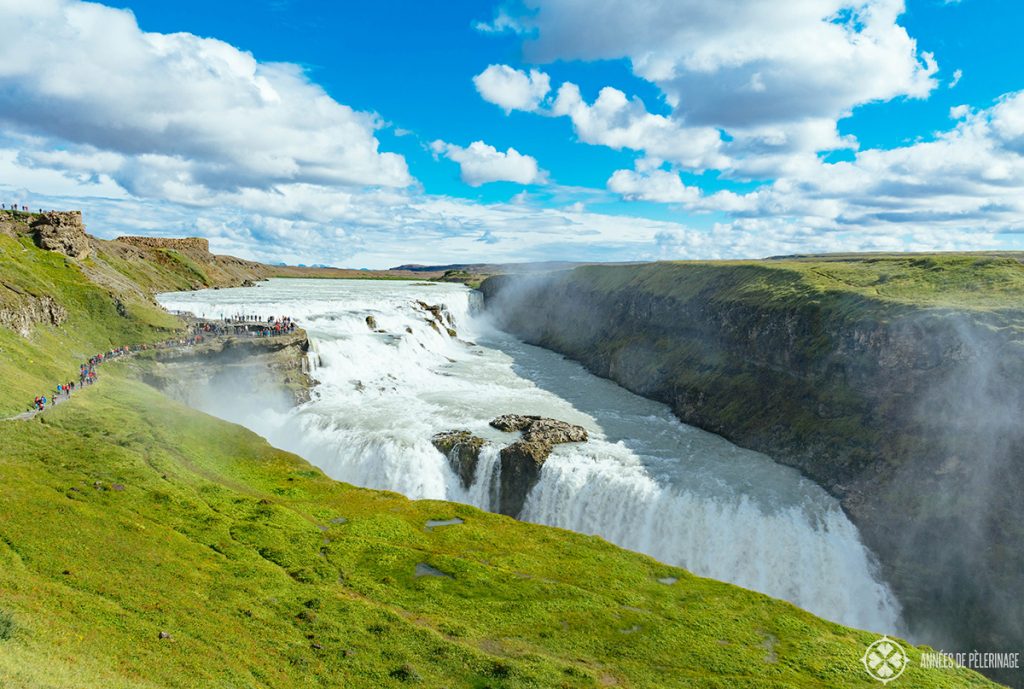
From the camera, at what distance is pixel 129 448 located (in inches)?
1582

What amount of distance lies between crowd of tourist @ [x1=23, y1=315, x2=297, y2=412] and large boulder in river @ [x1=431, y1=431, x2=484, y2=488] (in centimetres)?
2991

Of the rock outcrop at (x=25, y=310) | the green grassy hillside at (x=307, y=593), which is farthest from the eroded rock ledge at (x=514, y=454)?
the rock outcrop at (x=25, y=310)

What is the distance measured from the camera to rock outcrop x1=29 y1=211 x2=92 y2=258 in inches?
3035

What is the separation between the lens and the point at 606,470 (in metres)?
52.1

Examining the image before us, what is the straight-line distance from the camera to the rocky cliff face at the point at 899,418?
136ft

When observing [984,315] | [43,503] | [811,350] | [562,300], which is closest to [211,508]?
[43,503]

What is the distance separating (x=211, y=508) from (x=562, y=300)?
107406 millimetres

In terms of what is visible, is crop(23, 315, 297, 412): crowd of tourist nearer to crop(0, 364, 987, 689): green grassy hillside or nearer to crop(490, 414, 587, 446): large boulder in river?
crop(0, 364, 987, 689): green grassy hillside

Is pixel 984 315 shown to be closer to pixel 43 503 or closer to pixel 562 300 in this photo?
pixel 43 503

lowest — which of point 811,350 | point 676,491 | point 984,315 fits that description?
point 676,491

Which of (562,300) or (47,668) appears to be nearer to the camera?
(47,668)

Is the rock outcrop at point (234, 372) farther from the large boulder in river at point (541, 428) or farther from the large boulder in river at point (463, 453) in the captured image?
the large boulder in river at point (541, 428)

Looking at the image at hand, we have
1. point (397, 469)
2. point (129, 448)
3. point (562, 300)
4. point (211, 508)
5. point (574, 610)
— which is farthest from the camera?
point (562, 300)

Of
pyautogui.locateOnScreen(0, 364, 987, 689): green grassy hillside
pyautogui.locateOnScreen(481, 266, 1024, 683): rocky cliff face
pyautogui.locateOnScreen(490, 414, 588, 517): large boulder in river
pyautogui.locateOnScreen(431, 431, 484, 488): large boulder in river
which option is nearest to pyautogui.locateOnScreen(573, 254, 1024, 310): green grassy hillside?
pyautogui.locateOnScreen(481, 266, 1024, 683): rocky cliff face
